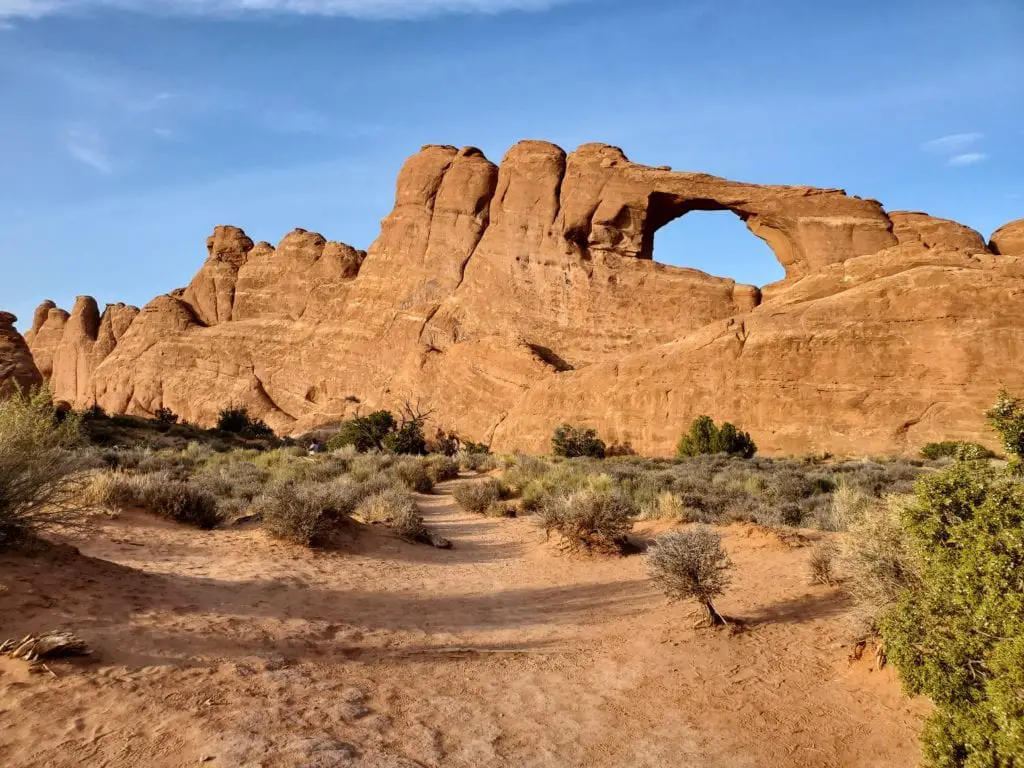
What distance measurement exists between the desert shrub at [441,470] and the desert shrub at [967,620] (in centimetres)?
1807

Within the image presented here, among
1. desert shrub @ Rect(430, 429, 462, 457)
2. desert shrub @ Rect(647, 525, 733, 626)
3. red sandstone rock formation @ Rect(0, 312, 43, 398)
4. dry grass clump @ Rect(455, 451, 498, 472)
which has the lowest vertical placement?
desert shrub @ Rect(430, 429, 462, 457)

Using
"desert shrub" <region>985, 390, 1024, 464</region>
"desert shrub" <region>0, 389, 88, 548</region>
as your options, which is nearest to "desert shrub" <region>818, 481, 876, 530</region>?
"desert shrub" <region>985, 390, 1024, 464</region>

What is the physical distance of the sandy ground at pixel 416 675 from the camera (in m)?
3.86

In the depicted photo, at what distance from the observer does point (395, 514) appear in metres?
11.8

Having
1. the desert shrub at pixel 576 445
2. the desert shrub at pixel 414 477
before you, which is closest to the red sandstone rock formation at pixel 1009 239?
the desert shrub at pixel 576 445

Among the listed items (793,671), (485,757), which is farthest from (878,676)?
(485,757)

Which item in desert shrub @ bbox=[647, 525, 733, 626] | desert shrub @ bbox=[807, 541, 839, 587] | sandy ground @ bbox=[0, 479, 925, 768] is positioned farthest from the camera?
desert shrub @ bbox=[807, 541, 839, 587]

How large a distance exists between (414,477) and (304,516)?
9.71 meters

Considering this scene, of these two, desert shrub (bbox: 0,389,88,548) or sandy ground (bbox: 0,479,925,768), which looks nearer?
sandy ground (bbox: 0,479,925,768)

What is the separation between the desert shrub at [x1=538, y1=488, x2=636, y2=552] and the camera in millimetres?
10359

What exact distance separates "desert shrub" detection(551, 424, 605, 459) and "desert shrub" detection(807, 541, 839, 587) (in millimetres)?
27208

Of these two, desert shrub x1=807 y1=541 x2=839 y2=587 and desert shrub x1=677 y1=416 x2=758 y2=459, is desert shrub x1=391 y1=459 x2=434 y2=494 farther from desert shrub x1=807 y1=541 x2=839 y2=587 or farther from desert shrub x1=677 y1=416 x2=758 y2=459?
desert shrub x1=677 y1=416 x2=758 y2=459

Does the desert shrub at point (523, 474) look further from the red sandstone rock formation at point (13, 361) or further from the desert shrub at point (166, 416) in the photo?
the desert shrub at point (166, 416)

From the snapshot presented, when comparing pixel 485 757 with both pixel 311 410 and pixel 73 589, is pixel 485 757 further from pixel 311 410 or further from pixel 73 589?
pixel 311 410
